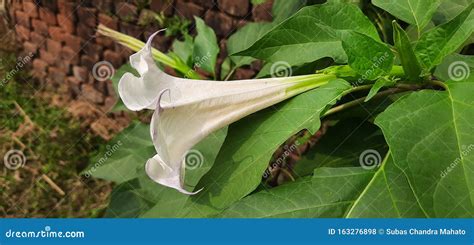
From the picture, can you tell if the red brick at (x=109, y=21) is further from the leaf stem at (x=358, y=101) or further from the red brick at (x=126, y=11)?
the leaf stem at (x=358, y=101)

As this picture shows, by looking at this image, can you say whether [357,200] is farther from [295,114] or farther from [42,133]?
[42,133]

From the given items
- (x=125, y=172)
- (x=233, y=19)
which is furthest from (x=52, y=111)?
(x=125, y=172)

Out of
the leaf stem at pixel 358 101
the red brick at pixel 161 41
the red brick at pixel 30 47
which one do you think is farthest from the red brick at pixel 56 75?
the leaf stem at pixel 358 101

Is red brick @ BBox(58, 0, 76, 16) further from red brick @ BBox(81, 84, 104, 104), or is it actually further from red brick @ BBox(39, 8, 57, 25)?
red brick @ BBox(81, 84, 104, 104)

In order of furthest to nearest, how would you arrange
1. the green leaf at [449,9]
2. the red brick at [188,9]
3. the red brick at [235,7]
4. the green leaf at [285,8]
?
1. the red brick at [188,9]
2. the red brick at [235,7]
3. the green leaf at [285,8]
4. the green leaf at [449,9]

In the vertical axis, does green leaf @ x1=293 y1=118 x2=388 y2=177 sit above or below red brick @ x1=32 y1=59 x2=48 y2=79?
above

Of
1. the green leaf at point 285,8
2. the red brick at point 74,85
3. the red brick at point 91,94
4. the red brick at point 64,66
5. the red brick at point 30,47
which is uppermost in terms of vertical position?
the green leaf at point 285,8

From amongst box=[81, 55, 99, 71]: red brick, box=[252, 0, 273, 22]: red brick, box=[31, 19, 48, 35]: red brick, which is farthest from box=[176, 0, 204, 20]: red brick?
box=[31, 19, 48, 35]: red brick
